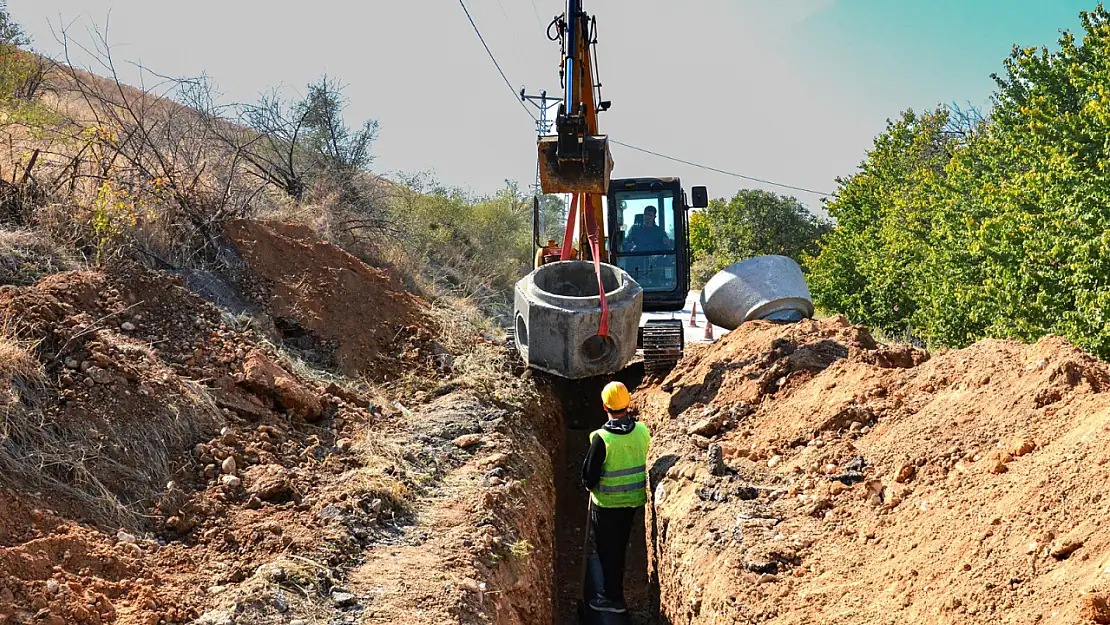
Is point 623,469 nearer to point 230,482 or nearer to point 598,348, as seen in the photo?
point 598,348

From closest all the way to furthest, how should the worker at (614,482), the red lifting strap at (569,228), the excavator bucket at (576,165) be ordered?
1. the worker at (614,482)
2. the excavator bucket at (576,165)
3. the red lifting strap at (569,228)

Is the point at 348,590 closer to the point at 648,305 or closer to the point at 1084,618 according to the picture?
the point at 1084,618

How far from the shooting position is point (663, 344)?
1112 centimetres

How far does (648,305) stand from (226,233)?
5.70 meters

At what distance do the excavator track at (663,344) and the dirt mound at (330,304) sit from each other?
290 centimetres

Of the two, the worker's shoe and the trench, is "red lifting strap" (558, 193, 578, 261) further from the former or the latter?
the worker's shoe

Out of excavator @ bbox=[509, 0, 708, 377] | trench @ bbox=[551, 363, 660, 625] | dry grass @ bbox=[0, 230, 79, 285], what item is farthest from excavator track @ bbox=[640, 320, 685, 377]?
dry grass @ bbox=[0, 230, 79, 285]

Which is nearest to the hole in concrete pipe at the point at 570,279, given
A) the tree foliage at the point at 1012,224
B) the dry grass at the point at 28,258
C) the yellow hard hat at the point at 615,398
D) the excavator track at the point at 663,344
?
the excavator track at the point at 663,344

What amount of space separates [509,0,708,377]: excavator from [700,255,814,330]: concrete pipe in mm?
778

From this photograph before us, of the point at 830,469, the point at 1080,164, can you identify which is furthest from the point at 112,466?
the point at 1080,164

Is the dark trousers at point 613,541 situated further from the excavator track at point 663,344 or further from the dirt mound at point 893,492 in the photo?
the excavator track at point 663,344

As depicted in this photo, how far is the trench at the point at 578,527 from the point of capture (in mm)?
7809

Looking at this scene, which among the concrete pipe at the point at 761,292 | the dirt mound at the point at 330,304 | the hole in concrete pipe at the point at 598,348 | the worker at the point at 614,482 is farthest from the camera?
the concrete pipe at the point at 761,292

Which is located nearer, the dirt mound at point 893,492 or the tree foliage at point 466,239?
the dirt mound at point 893,492
